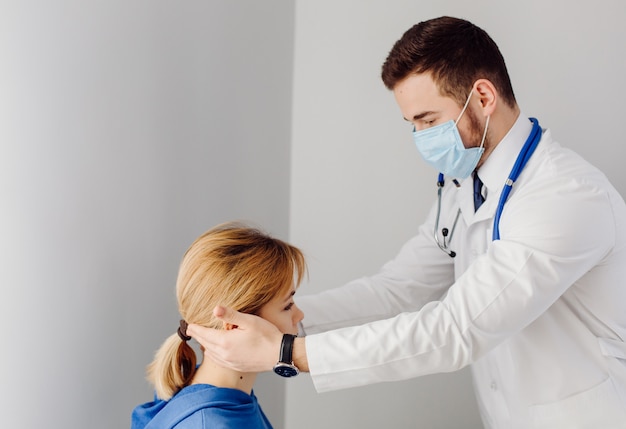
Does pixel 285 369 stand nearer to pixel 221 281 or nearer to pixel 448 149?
pixel 221 281

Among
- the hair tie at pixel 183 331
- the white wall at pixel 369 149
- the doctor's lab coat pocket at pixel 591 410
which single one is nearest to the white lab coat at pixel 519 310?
the doctor's lab coat pocket at pixel 591 410

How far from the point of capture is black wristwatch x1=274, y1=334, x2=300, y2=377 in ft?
4.39

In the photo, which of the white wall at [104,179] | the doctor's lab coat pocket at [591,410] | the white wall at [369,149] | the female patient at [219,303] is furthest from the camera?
the white wall at [369,149]

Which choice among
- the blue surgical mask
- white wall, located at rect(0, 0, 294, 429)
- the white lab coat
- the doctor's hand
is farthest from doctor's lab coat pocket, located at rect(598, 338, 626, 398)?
white wall, located at rect(0, 0, 294, 429)

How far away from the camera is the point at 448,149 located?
164 cm

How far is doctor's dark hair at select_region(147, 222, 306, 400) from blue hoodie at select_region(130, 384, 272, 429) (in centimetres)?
5

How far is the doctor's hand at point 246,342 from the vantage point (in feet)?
4.37

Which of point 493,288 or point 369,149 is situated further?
point 369,149

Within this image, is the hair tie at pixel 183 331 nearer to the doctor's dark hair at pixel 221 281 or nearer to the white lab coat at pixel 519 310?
the doctor's dark hair at pixel 221 281

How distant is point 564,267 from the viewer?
1419 millimetres

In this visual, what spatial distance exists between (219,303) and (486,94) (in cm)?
75

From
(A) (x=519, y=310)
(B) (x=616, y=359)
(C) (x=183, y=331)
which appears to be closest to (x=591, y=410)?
(B) (x=616, y=359)

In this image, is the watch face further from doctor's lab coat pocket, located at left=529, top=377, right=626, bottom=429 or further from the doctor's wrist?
doctor's lab coat pocket, located at left=529, top=377, right=626, bottom=429

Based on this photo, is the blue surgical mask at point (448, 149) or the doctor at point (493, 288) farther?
the blue surgical mask at point (448, 149)
